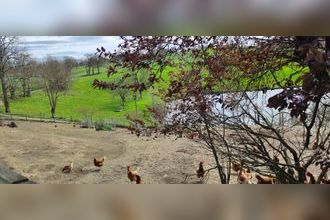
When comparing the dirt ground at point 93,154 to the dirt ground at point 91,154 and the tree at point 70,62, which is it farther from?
the tree at point 70,62

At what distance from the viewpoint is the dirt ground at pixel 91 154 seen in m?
2.04

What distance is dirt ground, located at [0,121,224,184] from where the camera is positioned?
2039 mm

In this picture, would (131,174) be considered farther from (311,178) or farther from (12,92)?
(311,178)

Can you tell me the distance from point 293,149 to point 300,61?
1.28 feet

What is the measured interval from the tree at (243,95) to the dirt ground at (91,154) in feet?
0.28

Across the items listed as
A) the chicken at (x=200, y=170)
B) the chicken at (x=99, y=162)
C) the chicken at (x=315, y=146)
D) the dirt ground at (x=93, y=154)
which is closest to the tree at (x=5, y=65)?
the dirt ground at (x=93, y=154)

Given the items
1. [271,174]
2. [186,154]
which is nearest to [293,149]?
[271,174]

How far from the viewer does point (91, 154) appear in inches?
80.5

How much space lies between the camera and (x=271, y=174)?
211cm

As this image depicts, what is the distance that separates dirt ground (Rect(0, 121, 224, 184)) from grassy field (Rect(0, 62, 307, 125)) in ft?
0.19

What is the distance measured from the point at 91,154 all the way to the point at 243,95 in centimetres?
70

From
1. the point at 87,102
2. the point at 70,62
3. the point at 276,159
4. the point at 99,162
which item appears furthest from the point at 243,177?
the point at 70,62
